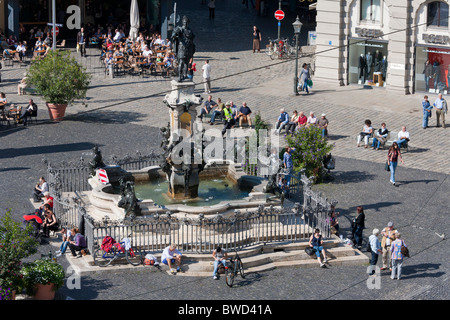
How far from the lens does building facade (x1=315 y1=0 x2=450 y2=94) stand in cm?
4450

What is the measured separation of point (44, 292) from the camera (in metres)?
24.3

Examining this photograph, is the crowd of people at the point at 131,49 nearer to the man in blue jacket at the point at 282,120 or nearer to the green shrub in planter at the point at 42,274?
A: the man in blue jacket at the point at 282,120

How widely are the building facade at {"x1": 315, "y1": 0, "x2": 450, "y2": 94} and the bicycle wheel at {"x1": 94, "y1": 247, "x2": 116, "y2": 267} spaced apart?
2180 cm

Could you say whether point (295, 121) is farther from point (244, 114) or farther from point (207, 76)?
point (207, 76)

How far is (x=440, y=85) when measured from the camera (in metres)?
44.9

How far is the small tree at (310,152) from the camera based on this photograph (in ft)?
111

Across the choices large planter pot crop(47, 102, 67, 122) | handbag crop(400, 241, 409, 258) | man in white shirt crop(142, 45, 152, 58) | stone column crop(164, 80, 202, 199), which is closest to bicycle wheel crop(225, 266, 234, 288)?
handbag crop(400, 241, 409, 258)

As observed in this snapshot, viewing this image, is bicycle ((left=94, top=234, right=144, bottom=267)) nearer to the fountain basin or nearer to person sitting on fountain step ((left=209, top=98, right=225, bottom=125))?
the fountain basin

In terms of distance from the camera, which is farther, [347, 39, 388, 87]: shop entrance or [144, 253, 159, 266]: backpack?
[347, 39, 388, 87]: shop entrance

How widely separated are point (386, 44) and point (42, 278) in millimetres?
25848

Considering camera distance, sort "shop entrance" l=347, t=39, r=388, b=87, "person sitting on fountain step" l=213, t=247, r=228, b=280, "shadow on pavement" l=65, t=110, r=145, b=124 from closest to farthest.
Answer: "person sitting on fountain step" l=213, t=247, r=228, b=280
"shadow on pavement" l=65, t=110, r=145, b=124
"shop entrance" l=347, t=39, r=388, b=87

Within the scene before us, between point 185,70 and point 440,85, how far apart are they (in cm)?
1805

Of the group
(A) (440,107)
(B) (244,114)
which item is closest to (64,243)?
(B) (244,114)

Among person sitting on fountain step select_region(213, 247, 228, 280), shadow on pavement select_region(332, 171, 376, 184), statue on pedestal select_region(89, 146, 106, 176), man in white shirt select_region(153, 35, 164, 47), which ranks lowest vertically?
person sitting on fountain step select_region(213, 247, 228, 280)
